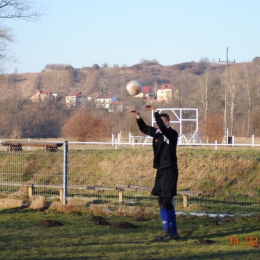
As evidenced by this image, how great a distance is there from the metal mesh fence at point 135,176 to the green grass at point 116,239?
1947 mm

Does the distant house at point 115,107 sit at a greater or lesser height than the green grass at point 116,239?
greater

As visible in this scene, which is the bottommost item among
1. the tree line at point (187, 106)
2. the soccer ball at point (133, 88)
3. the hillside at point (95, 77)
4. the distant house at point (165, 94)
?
the soccer ball at point (133, 88)

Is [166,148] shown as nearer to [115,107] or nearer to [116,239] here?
[116,239]

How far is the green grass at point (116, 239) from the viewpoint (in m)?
7.82

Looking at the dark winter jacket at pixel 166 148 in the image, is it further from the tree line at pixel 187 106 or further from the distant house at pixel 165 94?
the distant house at pixel 165 94

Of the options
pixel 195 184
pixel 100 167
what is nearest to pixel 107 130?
pixel 100 167

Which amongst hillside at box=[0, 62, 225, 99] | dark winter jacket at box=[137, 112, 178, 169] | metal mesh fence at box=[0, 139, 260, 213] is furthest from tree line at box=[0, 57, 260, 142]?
hillside at box=[0, 62, 225, 99]

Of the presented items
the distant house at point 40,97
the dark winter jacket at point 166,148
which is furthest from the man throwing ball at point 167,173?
the distant house at point 40,97

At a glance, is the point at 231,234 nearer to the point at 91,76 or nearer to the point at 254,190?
the point at 254,190

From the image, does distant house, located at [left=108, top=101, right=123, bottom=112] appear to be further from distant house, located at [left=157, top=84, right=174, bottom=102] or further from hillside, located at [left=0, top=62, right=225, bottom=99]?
hillside, located at [left=0, top=62, right=225, bottom=99]

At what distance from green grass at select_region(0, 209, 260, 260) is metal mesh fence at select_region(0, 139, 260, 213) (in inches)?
76.7

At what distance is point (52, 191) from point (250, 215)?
317 inches

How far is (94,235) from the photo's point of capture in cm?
959

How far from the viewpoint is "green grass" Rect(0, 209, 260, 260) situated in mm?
7824
